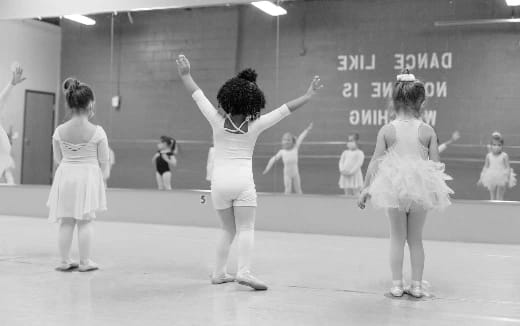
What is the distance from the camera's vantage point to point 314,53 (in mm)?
9102

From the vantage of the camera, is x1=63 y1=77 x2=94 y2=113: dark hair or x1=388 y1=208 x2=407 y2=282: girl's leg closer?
x1=388 y1=208 x2=407 y2=282: girl's leg

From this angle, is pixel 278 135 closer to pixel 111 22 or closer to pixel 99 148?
pixel 111 22

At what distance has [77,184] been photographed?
14.5 ft

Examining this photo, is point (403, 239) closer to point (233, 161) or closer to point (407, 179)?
point (407, 179)

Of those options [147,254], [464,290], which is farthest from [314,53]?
[464,290]

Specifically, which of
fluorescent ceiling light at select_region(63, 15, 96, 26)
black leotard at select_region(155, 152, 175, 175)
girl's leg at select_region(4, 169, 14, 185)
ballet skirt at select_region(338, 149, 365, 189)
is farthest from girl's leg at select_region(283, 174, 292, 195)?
girl's leg at select_region(4, 169, 14, 185)

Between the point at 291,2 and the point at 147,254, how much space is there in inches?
179

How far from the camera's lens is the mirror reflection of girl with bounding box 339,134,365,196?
8812mm

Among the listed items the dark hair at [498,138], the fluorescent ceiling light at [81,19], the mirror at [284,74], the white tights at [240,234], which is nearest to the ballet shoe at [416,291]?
the white tights at [240,234]

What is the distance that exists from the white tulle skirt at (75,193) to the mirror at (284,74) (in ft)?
13.5

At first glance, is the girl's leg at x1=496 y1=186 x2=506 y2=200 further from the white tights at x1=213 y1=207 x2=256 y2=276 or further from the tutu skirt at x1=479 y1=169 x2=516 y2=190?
the white tights at x1=213 y1=207 x2=256 y2=276

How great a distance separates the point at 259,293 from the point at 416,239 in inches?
40.9

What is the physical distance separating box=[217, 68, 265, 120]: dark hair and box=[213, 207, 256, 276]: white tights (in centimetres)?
63

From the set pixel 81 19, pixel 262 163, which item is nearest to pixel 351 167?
pixel 262 163
